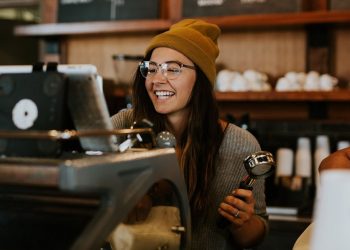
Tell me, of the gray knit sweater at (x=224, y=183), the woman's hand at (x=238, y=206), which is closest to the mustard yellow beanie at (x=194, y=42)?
the gray knit sweater at (x=224, y=183)

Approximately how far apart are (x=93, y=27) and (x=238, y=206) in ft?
6.56

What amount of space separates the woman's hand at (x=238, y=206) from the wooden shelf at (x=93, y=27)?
5.82 ft

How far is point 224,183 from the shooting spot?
1.59 meters

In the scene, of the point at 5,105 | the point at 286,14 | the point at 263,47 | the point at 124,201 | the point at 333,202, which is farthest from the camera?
the point at 263,47

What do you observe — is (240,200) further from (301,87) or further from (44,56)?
(44,56)

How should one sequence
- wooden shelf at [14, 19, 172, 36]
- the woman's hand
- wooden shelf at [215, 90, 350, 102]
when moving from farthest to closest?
wooden shelf at [14, 19, 172, 36] < wooden shelf at [215, 90, 350, 102] < the woman's hand

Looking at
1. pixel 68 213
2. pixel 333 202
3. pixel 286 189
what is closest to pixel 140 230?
pixel 68 213

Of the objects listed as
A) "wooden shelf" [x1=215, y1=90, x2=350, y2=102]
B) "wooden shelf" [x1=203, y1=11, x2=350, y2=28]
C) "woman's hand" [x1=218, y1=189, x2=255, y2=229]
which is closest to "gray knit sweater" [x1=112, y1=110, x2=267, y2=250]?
"woman's hand" [x1=218, y1=189, x2=255, y2=229]

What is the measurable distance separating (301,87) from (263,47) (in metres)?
0.39

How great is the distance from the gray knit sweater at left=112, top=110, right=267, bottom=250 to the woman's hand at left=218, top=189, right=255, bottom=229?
Result: 0.13 meters

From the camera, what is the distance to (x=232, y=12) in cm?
294

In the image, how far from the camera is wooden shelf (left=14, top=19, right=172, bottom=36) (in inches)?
117

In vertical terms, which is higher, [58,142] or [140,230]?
[58,142]

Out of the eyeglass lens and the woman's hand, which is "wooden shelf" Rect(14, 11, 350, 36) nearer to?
the eyeglass lens
